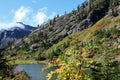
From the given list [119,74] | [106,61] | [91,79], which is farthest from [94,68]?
[106,61]

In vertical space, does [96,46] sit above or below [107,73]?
above

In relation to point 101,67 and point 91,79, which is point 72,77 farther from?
point 101,67

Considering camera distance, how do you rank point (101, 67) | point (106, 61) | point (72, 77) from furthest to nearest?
point (106, 61)
point (101, 67)
point (72, 77)

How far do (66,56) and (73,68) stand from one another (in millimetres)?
1070

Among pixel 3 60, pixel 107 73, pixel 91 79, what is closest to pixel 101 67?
pixel 107 73

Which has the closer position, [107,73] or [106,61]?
[107,73]

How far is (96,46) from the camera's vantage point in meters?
21.6

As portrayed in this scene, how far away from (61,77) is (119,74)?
15.1ft

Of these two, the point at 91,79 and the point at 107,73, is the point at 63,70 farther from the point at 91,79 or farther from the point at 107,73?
the point at 107,73

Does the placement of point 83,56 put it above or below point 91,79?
above

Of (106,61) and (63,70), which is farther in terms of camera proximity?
(106,61)

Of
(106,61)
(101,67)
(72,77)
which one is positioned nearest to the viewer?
(72,77)

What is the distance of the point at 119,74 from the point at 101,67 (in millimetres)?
1371

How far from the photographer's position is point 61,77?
21.8 m
